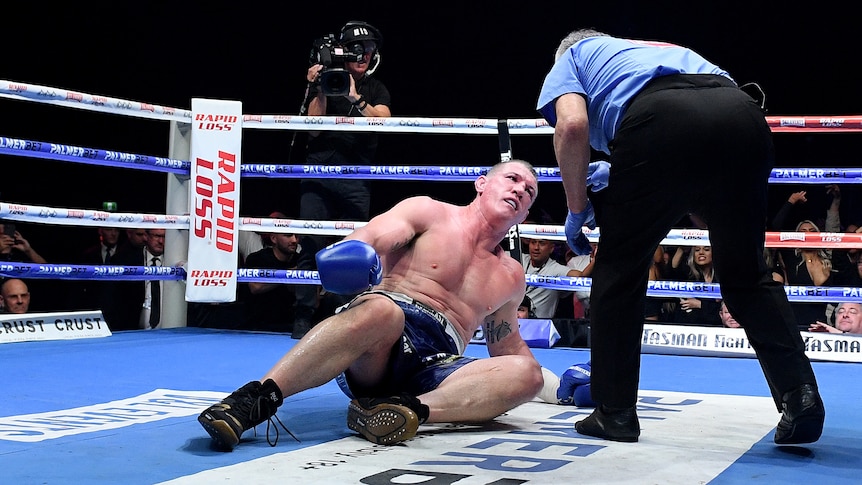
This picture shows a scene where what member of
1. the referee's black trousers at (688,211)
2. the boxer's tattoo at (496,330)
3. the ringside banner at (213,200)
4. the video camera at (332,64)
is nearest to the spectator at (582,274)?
the video camera at (332,64)

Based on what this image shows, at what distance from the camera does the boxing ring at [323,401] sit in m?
1.74

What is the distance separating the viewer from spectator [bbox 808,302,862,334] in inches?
167

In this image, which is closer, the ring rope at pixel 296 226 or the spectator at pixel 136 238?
the ring rope at pixel 296 226

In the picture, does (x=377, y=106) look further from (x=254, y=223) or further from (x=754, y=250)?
(x=754, y=250)

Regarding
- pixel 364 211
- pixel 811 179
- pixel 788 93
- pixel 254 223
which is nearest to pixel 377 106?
pixel 364 211

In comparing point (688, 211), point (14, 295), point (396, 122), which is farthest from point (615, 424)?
point (14, 295)

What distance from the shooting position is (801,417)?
2.05 metres

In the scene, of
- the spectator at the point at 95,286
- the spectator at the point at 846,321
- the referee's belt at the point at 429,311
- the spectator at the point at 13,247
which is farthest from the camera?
the spectator at the point at 95,286

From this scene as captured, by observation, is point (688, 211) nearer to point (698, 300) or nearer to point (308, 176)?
point (308, 176)

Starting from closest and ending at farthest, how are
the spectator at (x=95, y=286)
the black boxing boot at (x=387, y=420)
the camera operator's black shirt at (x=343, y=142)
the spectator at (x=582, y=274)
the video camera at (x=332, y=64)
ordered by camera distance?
the black boxing boot at (x=387, y=420) < the video camera at (x=332, y=64) < the camera operator's black shirt at (x=343, y=142) < the spectator at (x=582, y=274) < the spectator at (x=95, y=286)

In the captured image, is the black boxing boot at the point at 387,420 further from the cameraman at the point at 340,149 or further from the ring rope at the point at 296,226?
the cameraman at the point at 340,149

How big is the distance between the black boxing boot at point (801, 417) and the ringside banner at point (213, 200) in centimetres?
299

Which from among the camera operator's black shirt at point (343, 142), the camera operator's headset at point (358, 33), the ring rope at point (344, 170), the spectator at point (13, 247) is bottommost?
the spectator at point (13, 247)

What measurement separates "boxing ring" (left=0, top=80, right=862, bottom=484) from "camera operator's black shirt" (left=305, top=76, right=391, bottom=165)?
227mm
